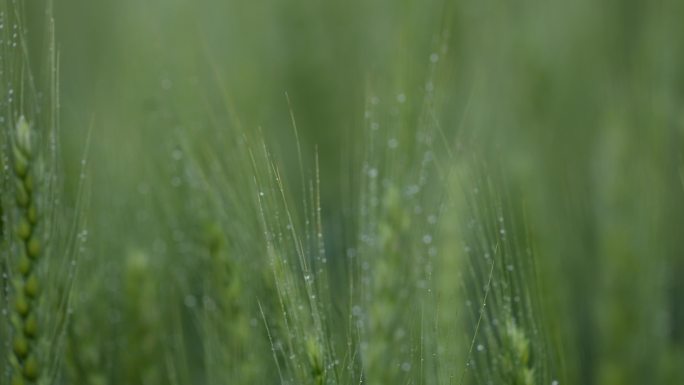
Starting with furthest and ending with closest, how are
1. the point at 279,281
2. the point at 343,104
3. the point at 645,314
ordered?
the point at 343,104 < the point at 645,314 < the point at 279,281

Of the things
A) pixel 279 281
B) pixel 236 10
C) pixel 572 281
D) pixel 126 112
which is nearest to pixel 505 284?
pixel 279 281

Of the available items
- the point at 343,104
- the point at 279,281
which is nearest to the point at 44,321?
the point at 279,281

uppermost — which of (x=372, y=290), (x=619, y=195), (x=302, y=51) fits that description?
(x=302, y=51)

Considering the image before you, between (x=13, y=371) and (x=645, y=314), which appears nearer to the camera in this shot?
(x=13, y=371)

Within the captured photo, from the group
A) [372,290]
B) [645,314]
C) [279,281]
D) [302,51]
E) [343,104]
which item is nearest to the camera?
[279,281]

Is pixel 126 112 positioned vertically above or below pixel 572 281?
above

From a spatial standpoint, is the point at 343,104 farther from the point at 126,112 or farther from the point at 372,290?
the point at 372,290
